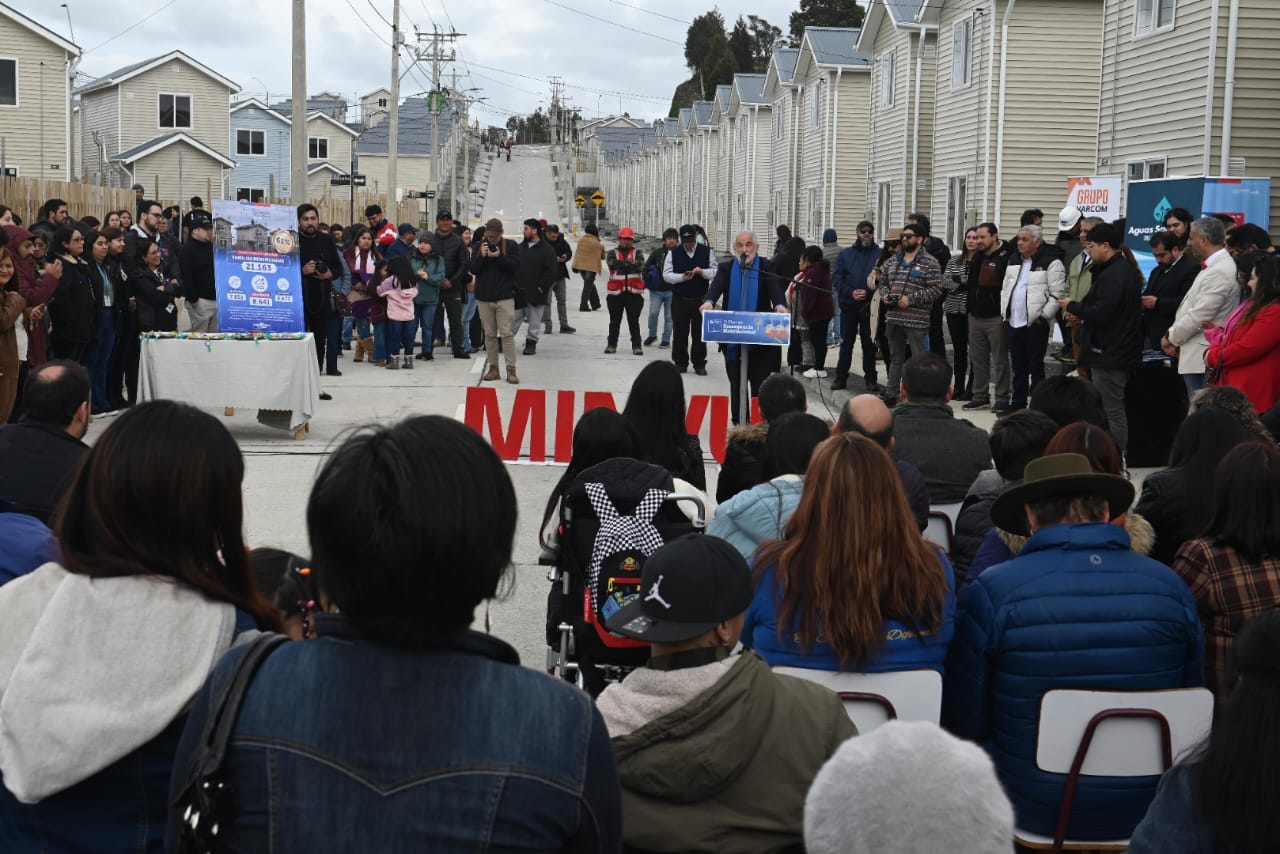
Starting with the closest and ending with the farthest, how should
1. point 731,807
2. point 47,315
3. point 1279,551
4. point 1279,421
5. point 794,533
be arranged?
point 731,807, point 794,533, point 1279,551, point 1279,421, point 47,315

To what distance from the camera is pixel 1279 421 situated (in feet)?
29.5

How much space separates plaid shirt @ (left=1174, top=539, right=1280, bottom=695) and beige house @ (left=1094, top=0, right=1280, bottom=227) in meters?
15.5

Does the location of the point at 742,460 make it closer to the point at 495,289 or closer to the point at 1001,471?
the point at 1001,471

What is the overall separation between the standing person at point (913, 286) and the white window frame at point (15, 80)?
39055 millimetres

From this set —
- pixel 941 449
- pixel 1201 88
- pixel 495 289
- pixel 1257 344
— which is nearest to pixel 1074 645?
pixel 941 449

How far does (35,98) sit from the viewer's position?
46.8 metres

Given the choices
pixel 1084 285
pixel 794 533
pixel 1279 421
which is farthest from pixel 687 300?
pixel 794 533

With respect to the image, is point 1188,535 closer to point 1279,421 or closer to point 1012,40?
point 1279,421

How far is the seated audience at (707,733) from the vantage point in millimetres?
2914

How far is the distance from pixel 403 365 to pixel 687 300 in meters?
4.02

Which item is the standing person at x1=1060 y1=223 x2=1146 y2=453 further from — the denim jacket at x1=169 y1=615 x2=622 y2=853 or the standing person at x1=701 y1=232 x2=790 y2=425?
the denim jacket at x1=169 y1=615 x2=622 y2=853

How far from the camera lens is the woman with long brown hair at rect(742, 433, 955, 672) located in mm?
4062

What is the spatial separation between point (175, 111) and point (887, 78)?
36100mm

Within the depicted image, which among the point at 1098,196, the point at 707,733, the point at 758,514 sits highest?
the point at 1098,196
